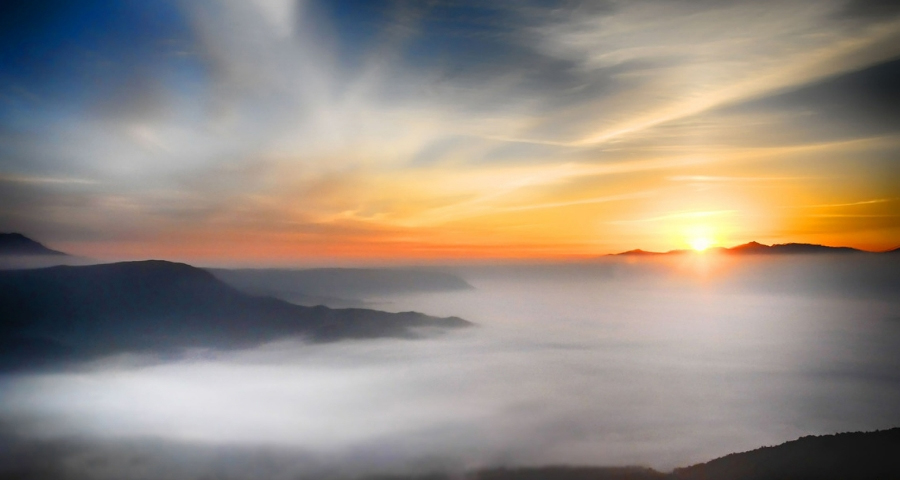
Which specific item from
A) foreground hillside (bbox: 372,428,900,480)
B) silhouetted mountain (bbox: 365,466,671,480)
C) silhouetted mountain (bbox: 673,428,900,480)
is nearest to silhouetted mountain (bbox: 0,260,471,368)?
silhouetted mountain (bbox: 365,466,671,480)

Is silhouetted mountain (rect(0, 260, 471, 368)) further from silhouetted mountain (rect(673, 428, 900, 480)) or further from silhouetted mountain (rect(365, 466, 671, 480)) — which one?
silhouetted mountain (rect(673, 428, 900, 480))

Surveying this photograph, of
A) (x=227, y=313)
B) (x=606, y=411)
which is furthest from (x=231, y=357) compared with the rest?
(x=606, y=411)

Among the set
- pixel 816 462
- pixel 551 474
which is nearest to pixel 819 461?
pixel 816 462

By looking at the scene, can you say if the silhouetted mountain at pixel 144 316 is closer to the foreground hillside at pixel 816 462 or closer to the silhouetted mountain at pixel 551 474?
the silhouetted mountain at pixel 551 474

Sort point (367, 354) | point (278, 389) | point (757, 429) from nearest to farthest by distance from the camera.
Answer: point (757, 429)
point (278, 389)
point (367, 354)

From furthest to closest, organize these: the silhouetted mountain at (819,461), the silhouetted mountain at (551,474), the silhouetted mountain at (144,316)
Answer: the silhouetted mountain at (144,316) → the silhouetted mountain at (551,474) → the silhouetted mountain at (819,461)

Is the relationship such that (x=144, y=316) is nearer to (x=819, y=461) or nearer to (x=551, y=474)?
(x=551, y=474)

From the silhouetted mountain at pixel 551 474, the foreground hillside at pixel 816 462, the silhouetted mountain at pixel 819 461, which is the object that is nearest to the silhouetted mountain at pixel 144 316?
the silhouetted mountain at pixel 551 474

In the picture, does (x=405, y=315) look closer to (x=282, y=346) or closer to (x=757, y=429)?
(x=282, y=346)
